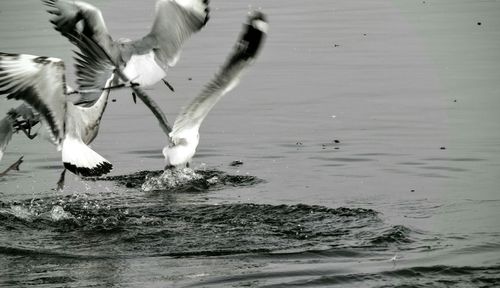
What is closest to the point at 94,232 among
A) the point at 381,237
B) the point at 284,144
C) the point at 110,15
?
the point at 381,237

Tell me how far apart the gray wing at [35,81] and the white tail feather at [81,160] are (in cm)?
34

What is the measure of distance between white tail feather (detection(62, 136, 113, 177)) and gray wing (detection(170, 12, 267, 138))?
116 cm

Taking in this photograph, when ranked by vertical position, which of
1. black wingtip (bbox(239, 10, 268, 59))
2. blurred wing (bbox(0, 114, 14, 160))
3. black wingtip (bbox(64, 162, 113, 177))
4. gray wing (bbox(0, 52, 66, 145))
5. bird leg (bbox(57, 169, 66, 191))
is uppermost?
black wingtip (bbox(239, 10, 268, 59))

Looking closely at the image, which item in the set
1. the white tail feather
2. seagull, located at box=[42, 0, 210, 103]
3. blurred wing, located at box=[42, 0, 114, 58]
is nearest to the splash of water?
the white tail feather

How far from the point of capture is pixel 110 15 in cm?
1916

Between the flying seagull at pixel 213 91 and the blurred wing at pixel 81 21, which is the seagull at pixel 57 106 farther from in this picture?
the blurred wing at pixel 81 21

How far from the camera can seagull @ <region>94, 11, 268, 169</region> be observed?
9.95m

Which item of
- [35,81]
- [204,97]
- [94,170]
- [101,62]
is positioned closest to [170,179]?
[204,97]

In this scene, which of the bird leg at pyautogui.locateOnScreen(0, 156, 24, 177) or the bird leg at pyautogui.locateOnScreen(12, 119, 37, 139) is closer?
the bird leg at pyautogui.locateOnScreen(12, 119, 37, 139)

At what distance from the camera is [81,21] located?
11.4 m

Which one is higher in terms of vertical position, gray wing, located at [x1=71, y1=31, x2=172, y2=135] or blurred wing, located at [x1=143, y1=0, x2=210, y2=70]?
blurred wing, located at [x1=143, y1=0, x2=210, y2=70]

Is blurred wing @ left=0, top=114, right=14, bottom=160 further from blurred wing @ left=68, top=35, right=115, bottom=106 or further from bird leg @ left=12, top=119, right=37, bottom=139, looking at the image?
blurred wing @ left=68, top=35, right=115, bottom=106

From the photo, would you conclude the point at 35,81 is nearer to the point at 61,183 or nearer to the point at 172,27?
the point at 61,183

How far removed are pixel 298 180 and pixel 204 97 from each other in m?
1.05
